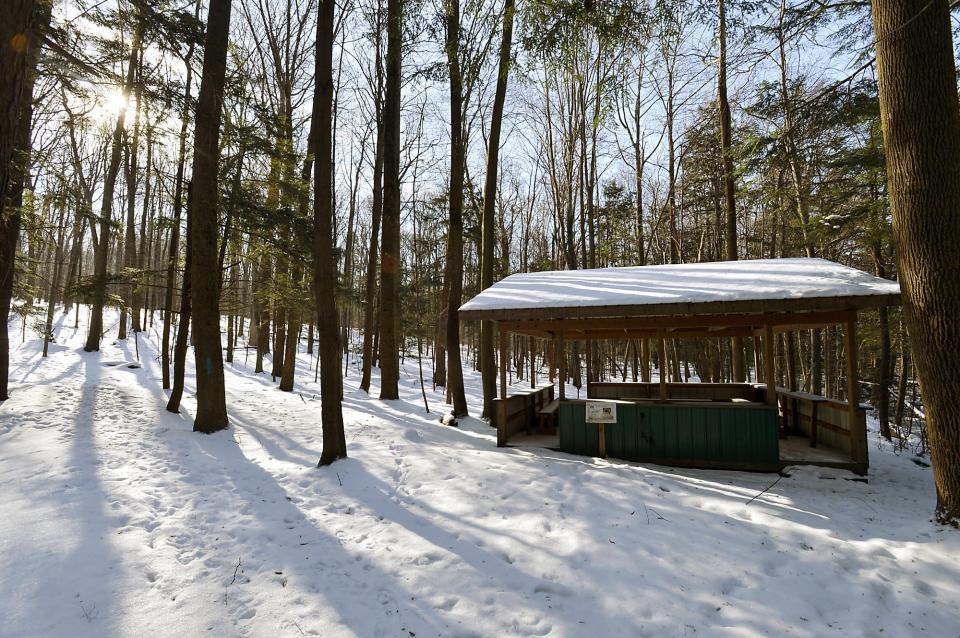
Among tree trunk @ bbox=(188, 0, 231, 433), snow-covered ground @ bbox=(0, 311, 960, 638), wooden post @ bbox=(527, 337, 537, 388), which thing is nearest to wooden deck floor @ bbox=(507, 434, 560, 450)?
snow-covered ground @ bbox=(0, 311, 960, 638)

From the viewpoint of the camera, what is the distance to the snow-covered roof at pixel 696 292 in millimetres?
6078

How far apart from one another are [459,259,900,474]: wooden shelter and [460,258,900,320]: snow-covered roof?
0.02 meters

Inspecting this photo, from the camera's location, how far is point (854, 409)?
21.3 feet

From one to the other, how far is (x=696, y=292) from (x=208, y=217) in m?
8.15

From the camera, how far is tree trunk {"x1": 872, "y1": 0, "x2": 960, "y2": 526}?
4121 mm

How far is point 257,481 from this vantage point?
227 inches

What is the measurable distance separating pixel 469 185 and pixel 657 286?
939 cm

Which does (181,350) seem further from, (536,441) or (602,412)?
(602,412)

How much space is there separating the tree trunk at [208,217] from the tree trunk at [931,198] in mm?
9195

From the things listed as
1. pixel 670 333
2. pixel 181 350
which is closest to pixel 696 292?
pixel 670 333

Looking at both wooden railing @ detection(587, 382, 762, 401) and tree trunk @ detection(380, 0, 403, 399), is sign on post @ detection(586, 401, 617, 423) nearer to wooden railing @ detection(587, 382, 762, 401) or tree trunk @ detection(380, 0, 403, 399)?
wooden railing @ detection(587, 382, 762, 401)

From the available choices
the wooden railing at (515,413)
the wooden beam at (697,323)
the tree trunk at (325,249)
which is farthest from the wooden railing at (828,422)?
the tree trunk at (325,249)

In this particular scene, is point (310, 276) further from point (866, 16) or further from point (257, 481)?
point (866, 16)

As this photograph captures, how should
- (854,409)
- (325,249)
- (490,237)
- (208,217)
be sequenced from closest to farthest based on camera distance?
(325,249) → (854,409) → (208,217) → (490,237)
